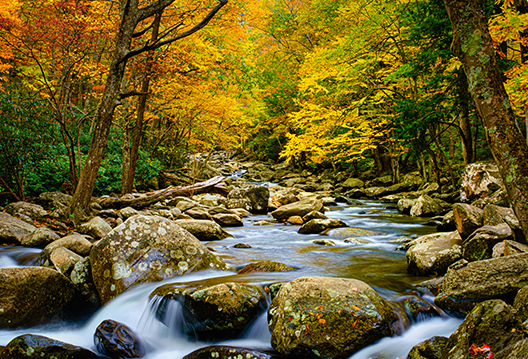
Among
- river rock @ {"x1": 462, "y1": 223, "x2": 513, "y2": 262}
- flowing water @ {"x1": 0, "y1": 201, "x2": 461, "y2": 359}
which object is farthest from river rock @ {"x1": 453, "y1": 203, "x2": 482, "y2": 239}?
flowing water @ {"x1": 0, "y1": 201, "x2": 461, "y2": 359}

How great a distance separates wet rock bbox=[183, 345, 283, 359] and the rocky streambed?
0.02 meters

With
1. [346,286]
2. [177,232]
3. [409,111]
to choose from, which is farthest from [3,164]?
[409,111]

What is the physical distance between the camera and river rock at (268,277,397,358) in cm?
282

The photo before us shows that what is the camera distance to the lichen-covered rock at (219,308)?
331 cm

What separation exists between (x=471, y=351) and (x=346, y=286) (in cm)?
126

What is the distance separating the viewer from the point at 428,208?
33.9ft

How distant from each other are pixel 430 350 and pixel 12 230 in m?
6.18

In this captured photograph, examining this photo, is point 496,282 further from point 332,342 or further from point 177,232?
point 177,232

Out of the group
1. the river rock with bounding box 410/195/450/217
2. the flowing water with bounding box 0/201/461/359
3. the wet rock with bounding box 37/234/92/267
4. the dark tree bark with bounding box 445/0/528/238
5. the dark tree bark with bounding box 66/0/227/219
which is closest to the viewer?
the dark tree bark with bounding box 445/0/528/238

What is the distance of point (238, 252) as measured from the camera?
613cm

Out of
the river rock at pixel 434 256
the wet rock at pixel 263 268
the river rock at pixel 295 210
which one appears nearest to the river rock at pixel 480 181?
the river rock at pixel 295 210

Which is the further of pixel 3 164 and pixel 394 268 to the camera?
pixel 3 164

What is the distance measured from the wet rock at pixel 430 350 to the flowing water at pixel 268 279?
0.26 metres

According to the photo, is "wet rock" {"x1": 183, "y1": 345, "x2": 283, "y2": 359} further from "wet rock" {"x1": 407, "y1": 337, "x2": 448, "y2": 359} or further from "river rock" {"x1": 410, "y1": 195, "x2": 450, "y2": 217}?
"river rock" {"x1": 410, "y1": 195, "x2": 450, "y2": 217}
